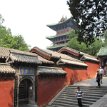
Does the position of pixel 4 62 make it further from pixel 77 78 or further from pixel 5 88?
pixel 77 78

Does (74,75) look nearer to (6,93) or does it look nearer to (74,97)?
(74,97)

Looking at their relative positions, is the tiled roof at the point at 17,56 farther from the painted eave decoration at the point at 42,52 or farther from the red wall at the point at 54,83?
the painted eave decoration at the point at 42,52

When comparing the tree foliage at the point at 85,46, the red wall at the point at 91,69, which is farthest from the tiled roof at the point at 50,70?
the tree foliage at the point at 85,46

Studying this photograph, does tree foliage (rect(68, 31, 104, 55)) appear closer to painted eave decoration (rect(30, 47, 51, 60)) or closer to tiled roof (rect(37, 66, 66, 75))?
painted eave decoration (rect(30, 47, 51, 60))

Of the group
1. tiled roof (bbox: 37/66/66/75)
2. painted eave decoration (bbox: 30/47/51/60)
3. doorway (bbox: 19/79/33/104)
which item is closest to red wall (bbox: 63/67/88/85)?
tiled roof (bbox: 37/66/66/75)

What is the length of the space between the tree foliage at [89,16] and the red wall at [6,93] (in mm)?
5697

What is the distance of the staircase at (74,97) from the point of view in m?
17.9

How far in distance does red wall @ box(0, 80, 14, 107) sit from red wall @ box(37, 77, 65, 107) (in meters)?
3.05

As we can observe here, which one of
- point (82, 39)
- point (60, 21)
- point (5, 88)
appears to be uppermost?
point (60, 21)

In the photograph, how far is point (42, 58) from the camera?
2161 cm

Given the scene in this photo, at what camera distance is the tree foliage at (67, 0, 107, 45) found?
52.0ft

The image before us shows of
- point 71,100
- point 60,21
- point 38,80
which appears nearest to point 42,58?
point 38,80

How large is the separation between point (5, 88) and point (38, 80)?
3723mm

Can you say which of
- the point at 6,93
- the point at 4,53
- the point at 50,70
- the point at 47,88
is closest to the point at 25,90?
the point at 47,88
